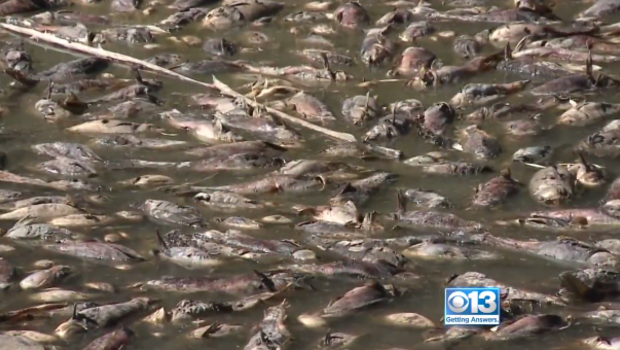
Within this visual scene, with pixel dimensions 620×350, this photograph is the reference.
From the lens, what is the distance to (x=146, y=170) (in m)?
10.5

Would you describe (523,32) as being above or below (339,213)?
below

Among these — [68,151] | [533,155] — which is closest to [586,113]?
[533,155]

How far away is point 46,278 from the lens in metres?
8.68

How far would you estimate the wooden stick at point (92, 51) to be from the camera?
12.4 meters

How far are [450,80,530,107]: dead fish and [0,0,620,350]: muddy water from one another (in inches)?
4.7

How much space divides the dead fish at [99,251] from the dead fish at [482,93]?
3.69 m

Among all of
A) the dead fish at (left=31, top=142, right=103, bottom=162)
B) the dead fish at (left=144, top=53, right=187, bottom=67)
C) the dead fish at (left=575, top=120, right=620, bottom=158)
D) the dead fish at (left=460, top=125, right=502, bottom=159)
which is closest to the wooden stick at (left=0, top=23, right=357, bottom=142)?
the dead fish at (left=144, top=53, right=187, bottom=67)

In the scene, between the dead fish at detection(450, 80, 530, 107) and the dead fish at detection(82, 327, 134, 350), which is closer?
the dead fish at detection(82, 327, 134, 350)

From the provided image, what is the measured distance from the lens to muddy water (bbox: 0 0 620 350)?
800 cm

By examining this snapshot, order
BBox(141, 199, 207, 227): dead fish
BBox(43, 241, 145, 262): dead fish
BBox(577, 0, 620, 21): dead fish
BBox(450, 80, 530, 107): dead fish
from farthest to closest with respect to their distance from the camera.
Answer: BBox(577, 0, 620, 21): dead fish
BBox(450, 80, 530, 107): dead fish
BBox(141, 199, 207, 227): dead fish
BBox(43, 241, 145, 262): dead fish

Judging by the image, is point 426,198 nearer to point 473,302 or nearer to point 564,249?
point 564,249

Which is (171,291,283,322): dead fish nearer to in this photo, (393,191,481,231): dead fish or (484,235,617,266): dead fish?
(393,191,481,231): dead fish

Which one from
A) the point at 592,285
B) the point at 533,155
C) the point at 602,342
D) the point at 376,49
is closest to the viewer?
the point at 602,342

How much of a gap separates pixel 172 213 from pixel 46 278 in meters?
1.21
